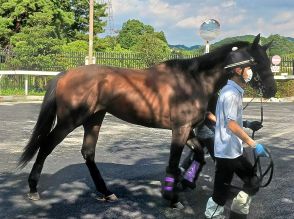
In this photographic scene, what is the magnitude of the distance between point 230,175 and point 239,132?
620 millimetres

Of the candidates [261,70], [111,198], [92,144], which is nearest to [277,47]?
[261,70]

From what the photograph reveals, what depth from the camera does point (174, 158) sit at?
18.1 feet

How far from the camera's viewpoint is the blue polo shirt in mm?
4578

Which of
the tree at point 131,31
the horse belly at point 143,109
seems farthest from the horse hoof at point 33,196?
the tree at point 131,31

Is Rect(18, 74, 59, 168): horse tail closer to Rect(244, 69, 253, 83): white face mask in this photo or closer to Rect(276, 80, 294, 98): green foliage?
Rect(244, 69, 253, 83): white face mask

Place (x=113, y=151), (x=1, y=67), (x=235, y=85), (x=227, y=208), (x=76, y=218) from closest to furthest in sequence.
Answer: (x=235, y=85) < (x=76, y=218) < (x=227, y=208) < (x=113, y=151) < (x=1, y=67)

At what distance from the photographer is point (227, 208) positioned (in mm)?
5504

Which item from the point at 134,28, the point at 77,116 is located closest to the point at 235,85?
the point at 77,116

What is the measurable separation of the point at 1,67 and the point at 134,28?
150ft

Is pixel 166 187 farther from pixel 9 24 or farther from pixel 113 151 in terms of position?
pixel 9 24

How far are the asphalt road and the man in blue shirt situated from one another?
1.85ft

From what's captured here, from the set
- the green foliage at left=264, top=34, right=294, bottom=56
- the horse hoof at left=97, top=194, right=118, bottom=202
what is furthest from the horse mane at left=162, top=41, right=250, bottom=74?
the horse hoof at left=97, top=194, right=118, bottom=202

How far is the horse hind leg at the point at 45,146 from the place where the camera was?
572cm

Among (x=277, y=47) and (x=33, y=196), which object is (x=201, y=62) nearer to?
(x=33, y=196)
